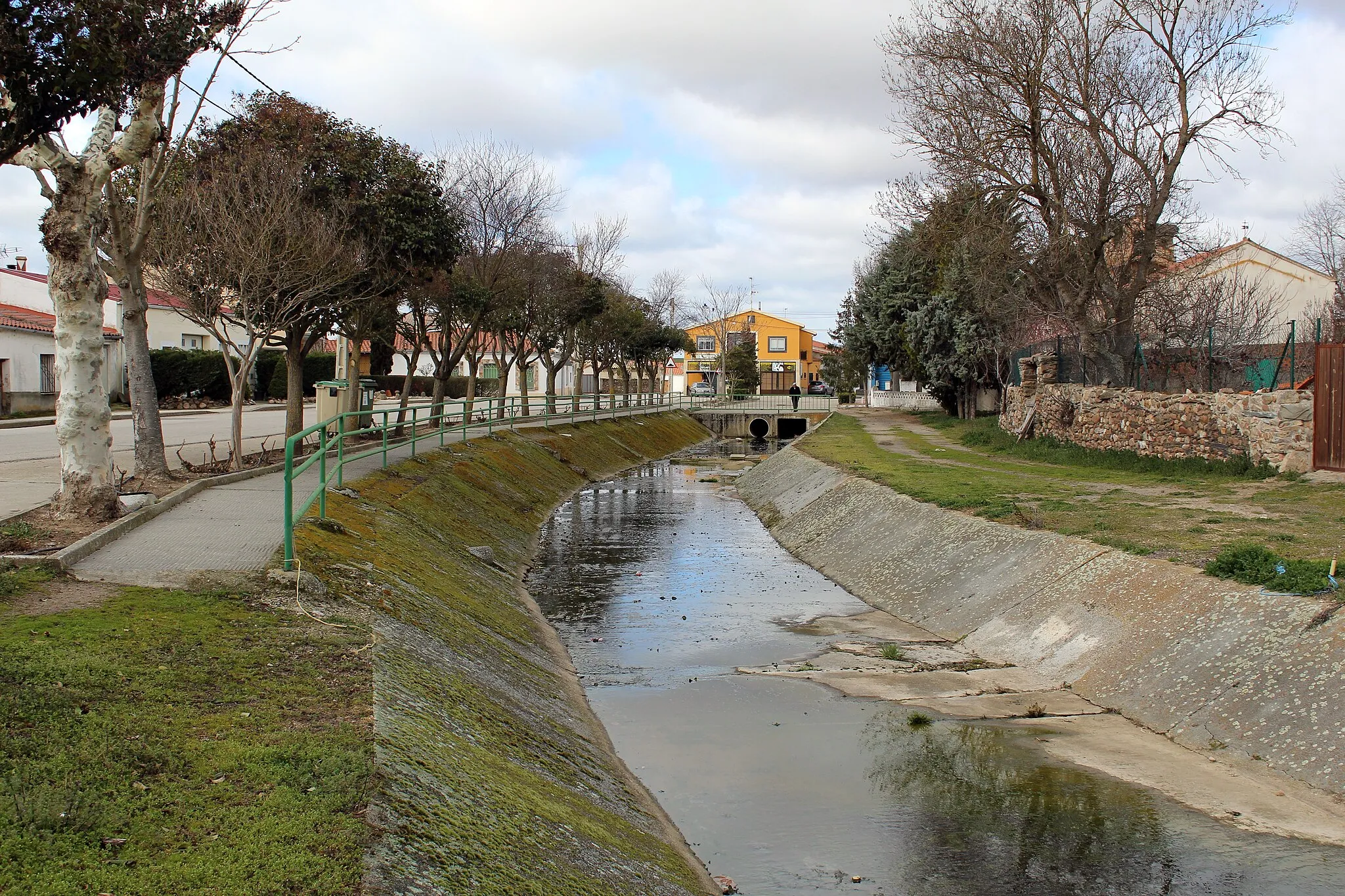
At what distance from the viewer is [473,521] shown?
20172 mm

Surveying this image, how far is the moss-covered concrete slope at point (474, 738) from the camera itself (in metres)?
5.39

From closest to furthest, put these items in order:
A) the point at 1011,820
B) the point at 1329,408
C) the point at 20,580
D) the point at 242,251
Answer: the point at 1011,820
the point at 20,580
the point at 242,251
the point at 1329,408

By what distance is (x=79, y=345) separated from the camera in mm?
11289

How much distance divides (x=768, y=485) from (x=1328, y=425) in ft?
52.1

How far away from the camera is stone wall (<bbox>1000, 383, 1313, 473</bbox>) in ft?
60.1

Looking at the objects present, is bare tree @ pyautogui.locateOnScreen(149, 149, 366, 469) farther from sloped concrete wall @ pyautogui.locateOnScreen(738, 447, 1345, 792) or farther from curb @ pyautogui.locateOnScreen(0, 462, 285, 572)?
sloped concrete wall @ pyautogui.locateOnScreen(738, 447, 1345, 792)

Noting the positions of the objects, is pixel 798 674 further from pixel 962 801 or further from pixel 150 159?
pixel 150 159

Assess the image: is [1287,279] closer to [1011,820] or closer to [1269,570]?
[1269,570]

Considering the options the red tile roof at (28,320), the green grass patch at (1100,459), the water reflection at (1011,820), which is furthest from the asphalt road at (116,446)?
the green grass patch at (1100,459)

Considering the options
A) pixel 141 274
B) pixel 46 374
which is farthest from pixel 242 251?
pixel 46 374

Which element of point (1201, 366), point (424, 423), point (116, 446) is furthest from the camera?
point (424, 423)

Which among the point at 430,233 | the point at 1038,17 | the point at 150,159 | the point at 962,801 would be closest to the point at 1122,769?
the point at 962,801

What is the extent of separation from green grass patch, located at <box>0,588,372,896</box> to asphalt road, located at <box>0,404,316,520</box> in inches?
227

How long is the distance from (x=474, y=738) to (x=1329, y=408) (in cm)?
1570
